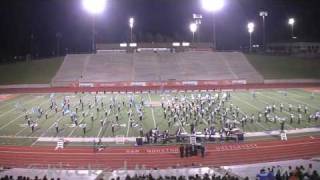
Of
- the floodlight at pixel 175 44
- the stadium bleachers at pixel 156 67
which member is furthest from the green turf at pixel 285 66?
the floodlight at pixel 175 44

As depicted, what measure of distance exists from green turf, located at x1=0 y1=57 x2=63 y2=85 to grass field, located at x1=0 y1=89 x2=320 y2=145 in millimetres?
7619

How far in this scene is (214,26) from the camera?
70875mm

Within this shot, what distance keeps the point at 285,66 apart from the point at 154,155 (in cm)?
4066

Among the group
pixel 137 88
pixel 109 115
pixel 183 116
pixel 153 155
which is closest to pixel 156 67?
pixel 137 88

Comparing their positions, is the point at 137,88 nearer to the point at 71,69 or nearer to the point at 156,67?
the point at 156,67

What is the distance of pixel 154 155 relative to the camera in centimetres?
2077

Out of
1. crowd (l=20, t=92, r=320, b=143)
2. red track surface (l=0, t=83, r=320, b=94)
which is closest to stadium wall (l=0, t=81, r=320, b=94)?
red track surface (l=0, t=83, r=320, b=94)

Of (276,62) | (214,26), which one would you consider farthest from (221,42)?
(276,62)

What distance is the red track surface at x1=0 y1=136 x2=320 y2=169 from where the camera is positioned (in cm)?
1958

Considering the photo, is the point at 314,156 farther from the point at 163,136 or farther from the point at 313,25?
the point at 313,25

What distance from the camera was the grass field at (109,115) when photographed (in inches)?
1034

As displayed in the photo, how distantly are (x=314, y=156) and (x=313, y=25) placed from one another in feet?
204

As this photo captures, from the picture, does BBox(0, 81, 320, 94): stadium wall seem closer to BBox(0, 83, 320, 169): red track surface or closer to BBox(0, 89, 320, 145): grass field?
BBox(0, 89, 320, 145): grass field

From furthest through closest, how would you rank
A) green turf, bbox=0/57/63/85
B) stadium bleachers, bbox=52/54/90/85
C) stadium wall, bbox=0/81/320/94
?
stadium bleachers, bbox=52/54/90/85 < green turf, bbox=0/57/63/85 < stadium wall, bbox=0/81/320/94
